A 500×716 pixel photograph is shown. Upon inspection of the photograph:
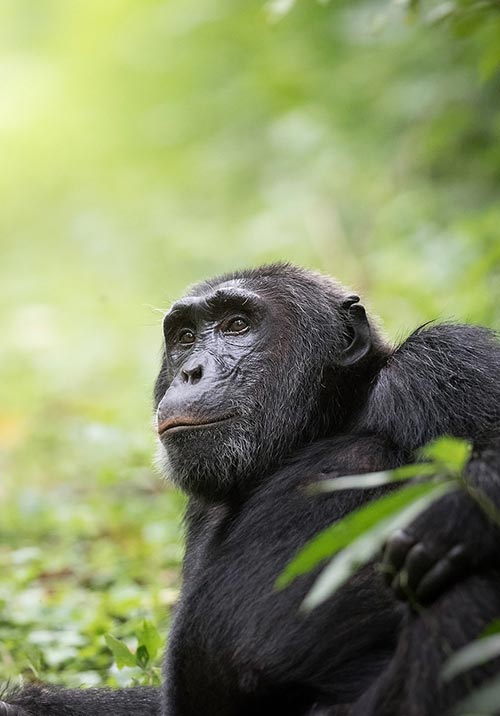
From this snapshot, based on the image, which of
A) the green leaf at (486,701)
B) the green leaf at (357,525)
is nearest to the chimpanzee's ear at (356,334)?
the green leaf at (357,525)

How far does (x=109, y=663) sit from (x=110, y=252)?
1038 centimetres

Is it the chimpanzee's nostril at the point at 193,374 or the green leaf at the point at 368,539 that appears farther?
the chimpanzee's nostril at the point at 193,374

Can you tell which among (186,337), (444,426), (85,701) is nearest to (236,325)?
(186,337)

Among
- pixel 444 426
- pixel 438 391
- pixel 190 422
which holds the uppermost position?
pixel 190 422

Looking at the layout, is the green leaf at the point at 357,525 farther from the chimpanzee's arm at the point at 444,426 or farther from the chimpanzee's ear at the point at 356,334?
the chimpanzee's ear at the point at 356,334

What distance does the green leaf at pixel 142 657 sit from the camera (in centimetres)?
461

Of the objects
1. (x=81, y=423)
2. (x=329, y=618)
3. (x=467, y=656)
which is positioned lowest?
(x=467, y=656)

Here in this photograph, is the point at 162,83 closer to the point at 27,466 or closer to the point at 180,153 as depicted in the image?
the point at 180,153

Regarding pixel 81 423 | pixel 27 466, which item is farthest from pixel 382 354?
pixel 27 466

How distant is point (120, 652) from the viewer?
4516 millimetres

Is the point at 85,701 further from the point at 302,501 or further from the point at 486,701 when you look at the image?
the point at 486,701

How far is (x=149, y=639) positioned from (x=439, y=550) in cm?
193

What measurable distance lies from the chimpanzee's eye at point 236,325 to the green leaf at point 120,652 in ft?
4.68

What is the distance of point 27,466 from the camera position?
8.98 meters
